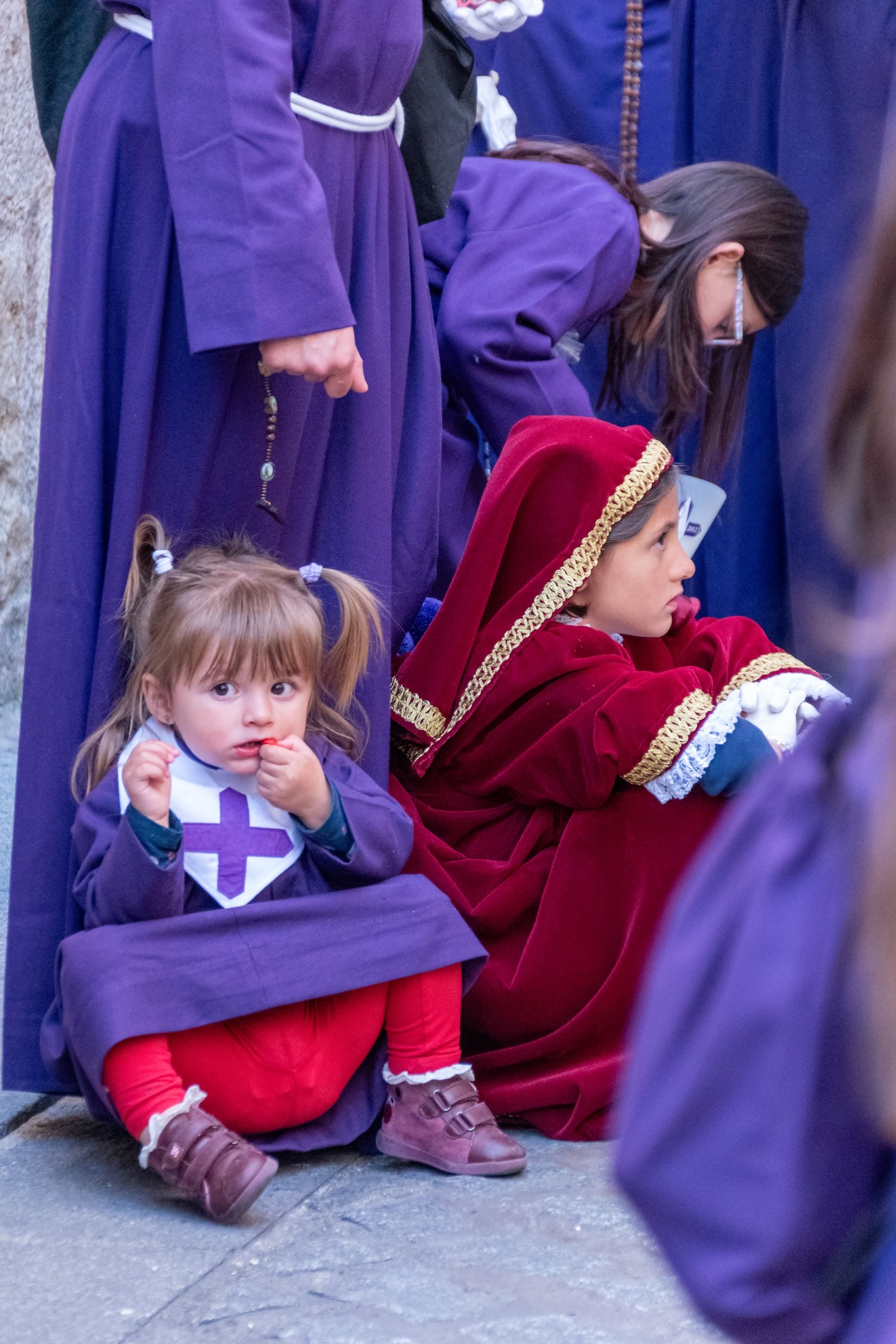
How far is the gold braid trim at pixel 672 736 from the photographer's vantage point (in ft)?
6.12

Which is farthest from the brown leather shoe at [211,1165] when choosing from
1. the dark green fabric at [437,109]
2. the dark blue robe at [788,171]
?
the dark blue robe at [788,171]

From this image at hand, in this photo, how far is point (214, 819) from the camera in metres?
1.77

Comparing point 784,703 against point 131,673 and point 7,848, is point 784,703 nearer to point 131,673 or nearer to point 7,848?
point 131,673

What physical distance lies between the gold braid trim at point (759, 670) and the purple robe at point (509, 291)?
471mm

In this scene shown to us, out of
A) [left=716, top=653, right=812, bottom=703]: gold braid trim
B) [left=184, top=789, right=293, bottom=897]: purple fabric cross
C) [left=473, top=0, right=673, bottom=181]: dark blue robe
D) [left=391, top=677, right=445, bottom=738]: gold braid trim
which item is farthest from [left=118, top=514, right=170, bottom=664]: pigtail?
[left=473, top=0, right=673, bottom=181]: dark blue robe

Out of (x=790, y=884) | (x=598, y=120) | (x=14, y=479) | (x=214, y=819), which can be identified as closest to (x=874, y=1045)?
(x=790, y=884)

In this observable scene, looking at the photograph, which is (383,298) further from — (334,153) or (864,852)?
(864,852)

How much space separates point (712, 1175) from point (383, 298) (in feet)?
4.94

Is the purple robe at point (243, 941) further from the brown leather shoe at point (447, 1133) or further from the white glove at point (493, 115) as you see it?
the white glove at point (493, 115)

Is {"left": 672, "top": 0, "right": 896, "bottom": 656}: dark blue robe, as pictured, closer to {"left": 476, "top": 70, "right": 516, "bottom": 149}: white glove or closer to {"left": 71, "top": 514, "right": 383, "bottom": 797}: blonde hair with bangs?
{"left": 476, "top": 70, "right": 516, "bottom": 149}: white glove

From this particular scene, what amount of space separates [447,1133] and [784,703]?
709 mm

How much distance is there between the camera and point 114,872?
65.4 inches

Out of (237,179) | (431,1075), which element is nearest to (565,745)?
(431,1075)

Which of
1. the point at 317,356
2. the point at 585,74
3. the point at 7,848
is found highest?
the point at 585,74
